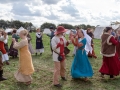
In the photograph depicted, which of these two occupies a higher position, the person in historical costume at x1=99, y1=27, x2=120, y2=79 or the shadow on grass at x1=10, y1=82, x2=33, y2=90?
the person in historical costume at x1=99, y1=27, x2=120, y2=79

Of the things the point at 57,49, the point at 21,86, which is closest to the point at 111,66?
the point at 57,49

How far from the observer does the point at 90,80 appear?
6.34 m

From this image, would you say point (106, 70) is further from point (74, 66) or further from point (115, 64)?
point (74, 66)

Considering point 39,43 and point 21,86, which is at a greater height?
point 39,43

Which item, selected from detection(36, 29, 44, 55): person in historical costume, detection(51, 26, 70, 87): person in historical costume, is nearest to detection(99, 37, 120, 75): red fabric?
detection(51, 26, 70, 87): person in historical costume

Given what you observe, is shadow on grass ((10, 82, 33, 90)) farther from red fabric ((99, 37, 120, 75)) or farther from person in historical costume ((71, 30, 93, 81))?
red fabric ((99, 37, 120, 75))

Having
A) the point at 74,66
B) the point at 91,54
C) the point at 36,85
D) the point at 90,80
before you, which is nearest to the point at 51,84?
the point at 36,85

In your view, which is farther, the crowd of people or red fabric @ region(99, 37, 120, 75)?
red fabric @ region(99, 37, 120, 75)

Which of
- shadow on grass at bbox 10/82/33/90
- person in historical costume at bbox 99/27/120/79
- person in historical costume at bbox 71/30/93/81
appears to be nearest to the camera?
shadow on grass at bbox 10/82/33/90


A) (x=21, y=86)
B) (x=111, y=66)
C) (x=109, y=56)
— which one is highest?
(x=109, y=56)

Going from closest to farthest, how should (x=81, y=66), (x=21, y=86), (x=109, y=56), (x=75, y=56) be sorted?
(x=21, y=86), (x=81, y=66), (x=75, y=56), (x=109, y=56)

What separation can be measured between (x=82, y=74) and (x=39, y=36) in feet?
20.2

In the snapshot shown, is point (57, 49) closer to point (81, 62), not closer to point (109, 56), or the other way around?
point (81, 62)

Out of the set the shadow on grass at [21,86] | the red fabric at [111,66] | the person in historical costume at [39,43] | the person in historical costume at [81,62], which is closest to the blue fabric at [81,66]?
the person in historical costume at [81,62]
